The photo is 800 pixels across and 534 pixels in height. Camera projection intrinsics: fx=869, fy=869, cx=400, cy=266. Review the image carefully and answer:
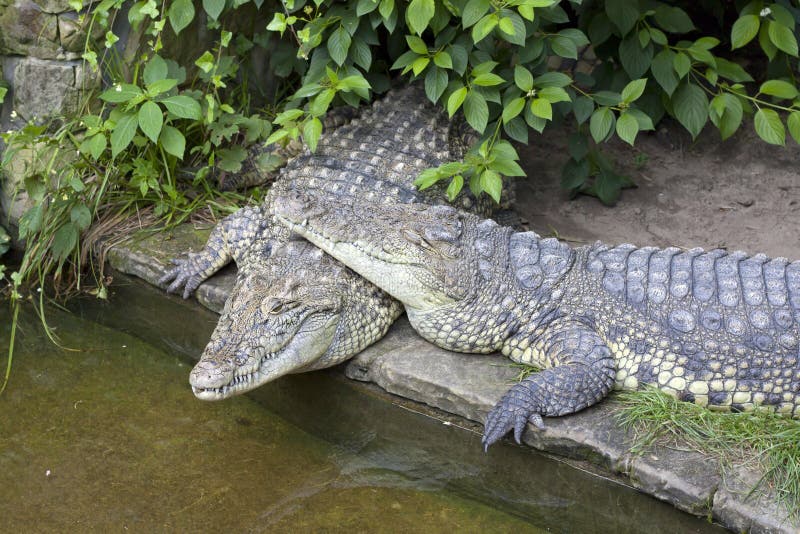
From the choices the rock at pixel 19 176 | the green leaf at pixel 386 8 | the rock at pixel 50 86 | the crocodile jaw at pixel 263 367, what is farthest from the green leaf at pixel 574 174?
the rock at pixel 19 176

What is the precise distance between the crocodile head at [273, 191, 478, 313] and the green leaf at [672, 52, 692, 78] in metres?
1.26

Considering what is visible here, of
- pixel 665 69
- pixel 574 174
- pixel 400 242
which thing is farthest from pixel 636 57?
pixel 400 242

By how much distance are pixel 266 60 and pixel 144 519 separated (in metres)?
2.97

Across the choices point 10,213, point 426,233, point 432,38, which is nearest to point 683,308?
point 426,233

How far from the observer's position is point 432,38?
4.54 m

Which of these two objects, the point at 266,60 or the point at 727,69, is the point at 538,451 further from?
the point at 266,60

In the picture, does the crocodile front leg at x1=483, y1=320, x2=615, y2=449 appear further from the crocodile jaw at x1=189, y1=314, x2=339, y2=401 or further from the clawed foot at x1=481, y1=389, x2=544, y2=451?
the crocodile jaw at x1=189, y1=314, x2=339, y2=401

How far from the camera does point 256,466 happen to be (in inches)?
128

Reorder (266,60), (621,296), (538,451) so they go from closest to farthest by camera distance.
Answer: (538,451), (621,296), (266,60)

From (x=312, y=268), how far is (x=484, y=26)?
1.24 metres

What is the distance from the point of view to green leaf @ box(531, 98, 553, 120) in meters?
3.77

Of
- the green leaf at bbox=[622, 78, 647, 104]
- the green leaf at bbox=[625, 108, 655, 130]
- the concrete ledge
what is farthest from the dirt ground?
the concrete ledge

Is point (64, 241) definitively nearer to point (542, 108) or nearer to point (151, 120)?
point (151, 120)

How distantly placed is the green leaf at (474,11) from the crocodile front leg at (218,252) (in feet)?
4.44
